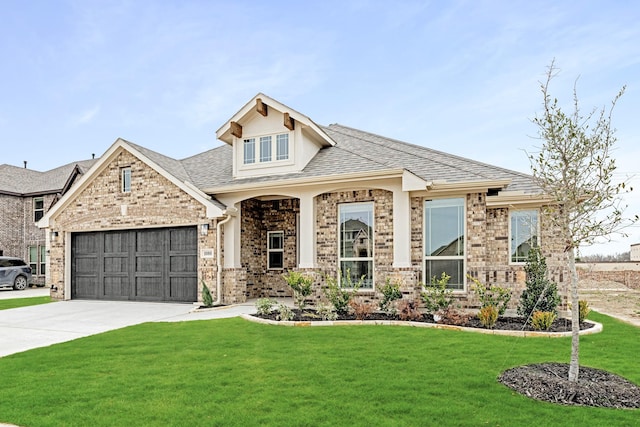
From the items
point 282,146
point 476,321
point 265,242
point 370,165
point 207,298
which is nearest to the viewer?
point 476,321

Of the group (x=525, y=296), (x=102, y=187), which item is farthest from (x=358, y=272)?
(x=102, y=187)

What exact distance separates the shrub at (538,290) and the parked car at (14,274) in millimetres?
23188

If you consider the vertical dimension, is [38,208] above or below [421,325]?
above

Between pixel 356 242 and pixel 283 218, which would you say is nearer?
pixel 356 242

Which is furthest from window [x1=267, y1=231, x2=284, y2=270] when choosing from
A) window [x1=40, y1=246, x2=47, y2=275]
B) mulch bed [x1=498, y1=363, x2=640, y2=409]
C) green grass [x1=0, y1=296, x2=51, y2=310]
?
window [x1=40, y1=246, x2=47, y2=275]

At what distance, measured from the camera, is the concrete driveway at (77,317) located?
9273mm

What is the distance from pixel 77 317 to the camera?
39.2 ft

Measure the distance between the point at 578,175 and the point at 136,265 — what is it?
44.1 ft

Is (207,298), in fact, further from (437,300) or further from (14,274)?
(14,274)

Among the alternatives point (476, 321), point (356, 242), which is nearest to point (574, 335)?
point (476, 321)

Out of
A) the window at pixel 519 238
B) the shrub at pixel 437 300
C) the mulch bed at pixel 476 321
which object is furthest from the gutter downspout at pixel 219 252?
the window at pixel 519 238

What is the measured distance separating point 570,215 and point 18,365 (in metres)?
8.26

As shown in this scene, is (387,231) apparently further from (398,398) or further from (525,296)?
(398,398)

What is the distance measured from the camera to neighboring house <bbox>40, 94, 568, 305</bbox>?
11484 mm
